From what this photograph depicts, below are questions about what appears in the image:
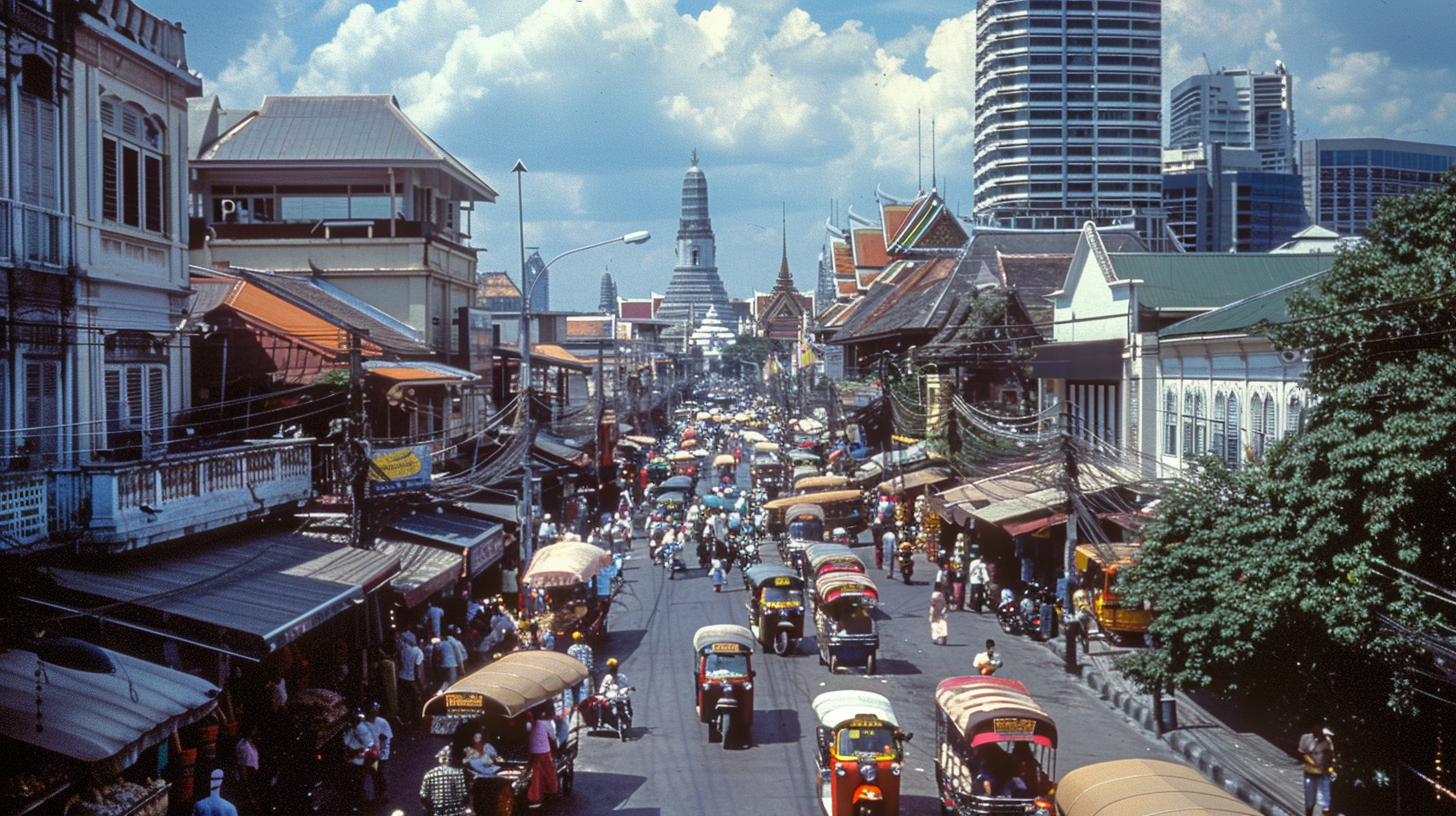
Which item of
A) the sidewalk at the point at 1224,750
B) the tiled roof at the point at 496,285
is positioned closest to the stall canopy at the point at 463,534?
the sidewalk at the point at 1224,750

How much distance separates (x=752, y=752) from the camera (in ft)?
62.7

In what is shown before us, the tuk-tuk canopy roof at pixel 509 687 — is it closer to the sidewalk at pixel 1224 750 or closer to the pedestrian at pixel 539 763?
the pedestrian at pixel 539 763

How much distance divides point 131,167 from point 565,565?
36.4 feet

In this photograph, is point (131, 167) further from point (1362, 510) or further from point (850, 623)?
point (1362, 510)

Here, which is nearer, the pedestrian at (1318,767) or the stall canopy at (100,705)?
the stall canopy at (100,705)

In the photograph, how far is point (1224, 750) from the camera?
19359 mm

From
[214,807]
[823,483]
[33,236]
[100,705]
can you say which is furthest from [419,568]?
[823,483]

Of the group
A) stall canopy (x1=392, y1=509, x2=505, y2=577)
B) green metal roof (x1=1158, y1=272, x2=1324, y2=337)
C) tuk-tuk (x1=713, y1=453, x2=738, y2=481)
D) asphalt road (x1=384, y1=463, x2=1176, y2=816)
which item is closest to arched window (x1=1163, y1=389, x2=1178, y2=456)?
green metal roof (x1=1158, y1=272, x2=1324, y2=337)

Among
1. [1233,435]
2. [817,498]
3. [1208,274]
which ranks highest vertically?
[1208,274]

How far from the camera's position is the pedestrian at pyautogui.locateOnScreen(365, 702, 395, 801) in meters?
16.8

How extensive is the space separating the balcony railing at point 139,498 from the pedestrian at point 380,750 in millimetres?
3716

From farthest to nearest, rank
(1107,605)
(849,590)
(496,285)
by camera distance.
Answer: (496,285)
(1107,605)
(849,590)

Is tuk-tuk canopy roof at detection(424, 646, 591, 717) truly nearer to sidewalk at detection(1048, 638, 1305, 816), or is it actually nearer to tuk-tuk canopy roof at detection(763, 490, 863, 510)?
sidewalk at detection(1048, 638, 1305, 816)

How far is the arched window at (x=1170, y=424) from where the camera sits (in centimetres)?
2936
